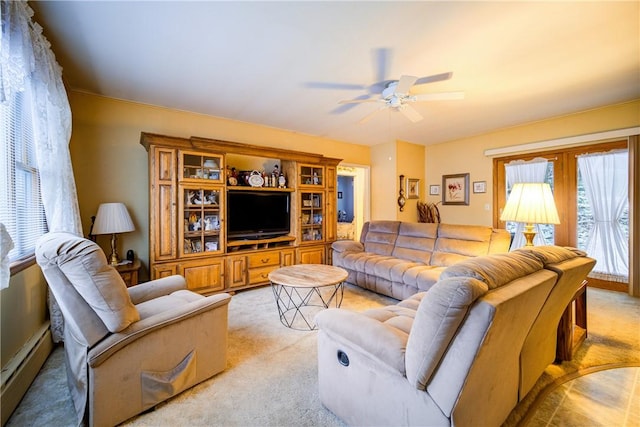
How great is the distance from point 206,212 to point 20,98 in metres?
1.92

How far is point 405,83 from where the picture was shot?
7.94ft

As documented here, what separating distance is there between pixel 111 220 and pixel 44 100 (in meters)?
1.31

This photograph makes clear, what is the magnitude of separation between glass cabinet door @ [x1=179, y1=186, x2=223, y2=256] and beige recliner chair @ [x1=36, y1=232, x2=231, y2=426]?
1720 millimetres

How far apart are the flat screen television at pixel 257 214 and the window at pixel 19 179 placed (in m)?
1.86

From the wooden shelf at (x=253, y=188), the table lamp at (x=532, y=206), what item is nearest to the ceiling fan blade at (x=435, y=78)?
the table lamp at (x=532, y=206)

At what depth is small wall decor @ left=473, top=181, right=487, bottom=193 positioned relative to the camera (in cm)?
494

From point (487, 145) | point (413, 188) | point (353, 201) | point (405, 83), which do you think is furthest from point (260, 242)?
point (487, 145)

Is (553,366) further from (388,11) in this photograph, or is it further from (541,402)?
(388,11)

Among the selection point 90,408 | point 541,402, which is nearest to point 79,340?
point 90,408

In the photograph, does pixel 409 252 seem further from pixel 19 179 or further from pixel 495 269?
pixel 19 179

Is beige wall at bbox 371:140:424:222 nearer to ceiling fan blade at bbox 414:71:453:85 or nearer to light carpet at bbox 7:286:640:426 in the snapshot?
ceiling fan blade at bbox 414:71:453:85

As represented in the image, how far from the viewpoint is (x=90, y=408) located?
1.40m

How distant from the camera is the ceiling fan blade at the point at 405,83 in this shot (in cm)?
231

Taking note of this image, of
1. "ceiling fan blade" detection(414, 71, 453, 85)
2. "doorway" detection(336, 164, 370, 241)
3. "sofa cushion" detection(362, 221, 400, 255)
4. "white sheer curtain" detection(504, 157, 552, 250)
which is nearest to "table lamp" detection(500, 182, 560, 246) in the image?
"ceiling fan blade" detection(414, 71, 453, 85)
